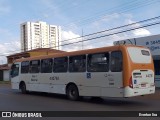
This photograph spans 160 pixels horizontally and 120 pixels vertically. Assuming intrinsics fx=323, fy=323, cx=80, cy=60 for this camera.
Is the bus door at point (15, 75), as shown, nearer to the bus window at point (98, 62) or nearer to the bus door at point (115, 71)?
the bus window at point (98, 62)

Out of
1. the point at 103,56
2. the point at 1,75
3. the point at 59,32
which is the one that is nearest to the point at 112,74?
the point at 103,56

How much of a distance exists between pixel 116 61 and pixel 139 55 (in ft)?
4.23

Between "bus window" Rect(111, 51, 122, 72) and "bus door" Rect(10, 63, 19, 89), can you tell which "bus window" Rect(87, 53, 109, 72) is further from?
"bus door" Rect(10, 63, 19, 89)

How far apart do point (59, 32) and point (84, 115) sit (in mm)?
35268

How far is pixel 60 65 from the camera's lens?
19.6 metres

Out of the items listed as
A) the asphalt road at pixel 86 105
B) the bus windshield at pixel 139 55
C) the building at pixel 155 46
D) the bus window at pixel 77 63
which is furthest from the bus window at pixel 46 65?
the building at pixel 155 46

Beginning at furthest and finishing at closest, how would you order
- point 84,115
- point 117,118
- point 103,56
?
point 103,56 → point 84,115 → point 117,118

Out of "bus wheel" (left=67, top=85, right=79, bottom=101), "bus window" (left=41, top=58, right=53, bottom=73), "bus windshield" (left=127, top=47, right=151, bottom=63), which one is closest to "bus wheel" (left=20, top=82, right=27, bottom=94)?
"bus window" (left=41, top=58, right=53, bottom=73)

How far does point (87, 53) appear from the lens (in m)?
17.2

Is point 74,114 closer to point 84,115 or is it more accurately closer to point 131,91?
point 84,115

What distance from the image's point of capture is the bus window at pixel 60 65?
19.1m

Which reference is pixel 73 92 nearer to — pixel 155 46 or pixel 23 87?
pixel 23 87

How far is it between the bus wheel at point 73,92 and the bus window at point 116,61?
3.42m

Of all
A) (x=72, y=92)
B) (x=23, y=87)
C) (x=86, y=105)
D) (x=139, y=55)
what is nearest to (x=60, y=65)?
(x=72, y=92)
